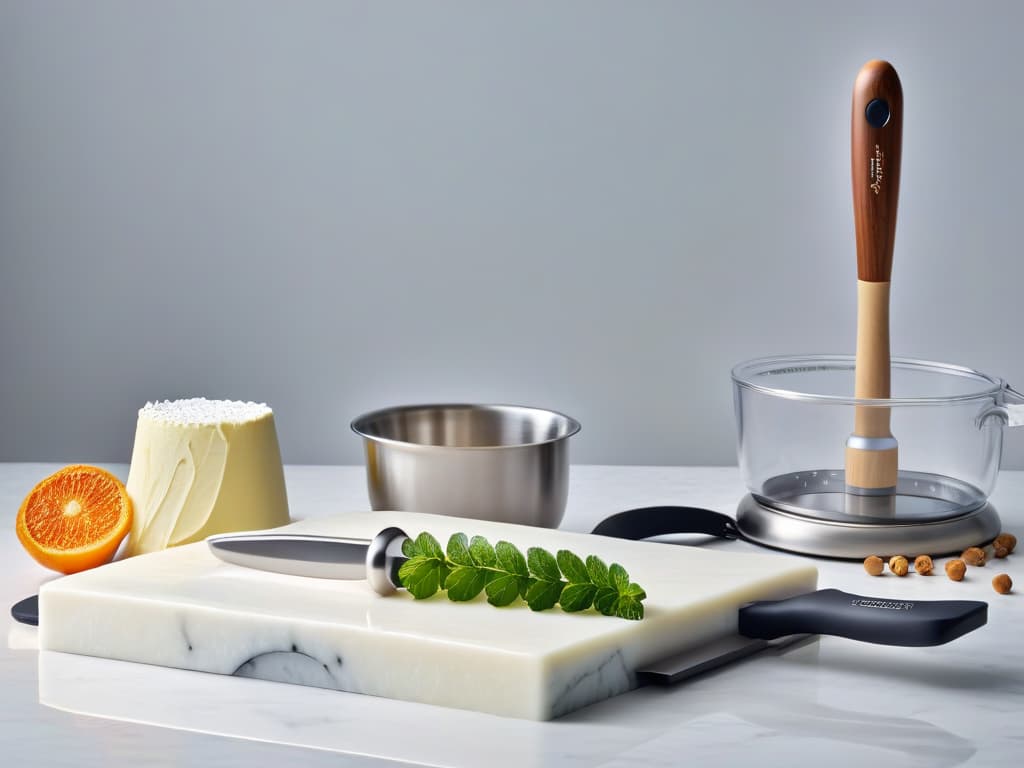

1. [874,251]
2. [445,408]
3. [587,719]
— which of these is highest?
[874,251]

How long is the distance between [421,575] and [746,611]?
21cm

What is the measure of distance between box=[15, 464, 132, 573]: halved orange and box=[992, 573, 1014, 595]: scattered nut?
2.23ft

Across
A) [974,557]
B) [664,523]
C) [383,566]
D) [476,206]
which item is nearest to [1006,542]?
[974,557]

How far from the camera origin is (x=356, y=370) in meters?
1.49

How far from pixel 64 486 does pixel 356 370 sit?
1.64ft

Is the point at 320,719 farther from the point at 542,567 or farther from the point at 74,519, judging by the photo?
the point at 74,519

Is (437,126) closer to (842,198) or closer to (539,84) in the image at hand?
(539,84)

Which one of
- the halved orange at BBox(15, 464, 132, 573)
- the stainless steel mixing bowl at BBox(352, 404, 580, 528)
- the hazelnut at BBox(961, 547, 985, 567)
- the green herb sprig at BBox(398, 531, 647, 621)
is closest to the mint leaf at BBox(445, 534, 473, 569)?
the green herb sprig at BBox(398, 531, 647, 621)

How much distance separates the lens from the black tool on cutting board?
761 millimetres

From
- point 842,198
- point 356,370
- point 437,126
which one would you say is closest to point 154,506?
point 356,370

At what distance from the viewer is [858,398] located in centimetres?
107

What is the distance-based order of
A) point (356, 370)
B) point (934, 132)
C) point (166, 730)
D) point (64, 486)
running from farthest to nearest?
point (356, 370)
point (934, 132)
point (64, 486)
point (166, 730)

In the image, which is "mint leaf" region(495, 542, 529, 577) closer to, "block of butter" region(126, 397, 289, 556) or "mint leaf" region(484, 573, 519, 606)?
"mint leaf" region(484, 573, 519, 606)

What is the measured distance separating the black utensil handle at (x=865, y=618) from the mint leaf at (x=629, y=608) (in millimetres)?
93
